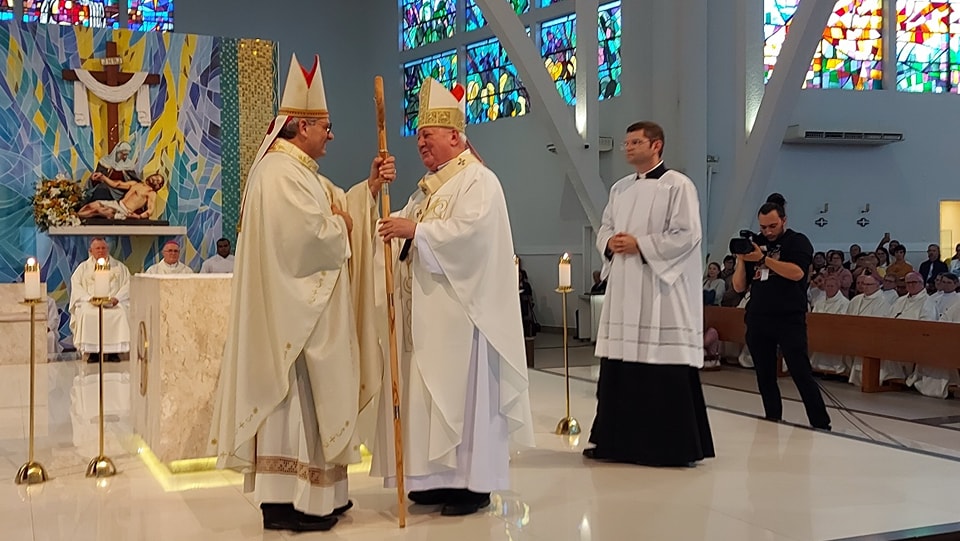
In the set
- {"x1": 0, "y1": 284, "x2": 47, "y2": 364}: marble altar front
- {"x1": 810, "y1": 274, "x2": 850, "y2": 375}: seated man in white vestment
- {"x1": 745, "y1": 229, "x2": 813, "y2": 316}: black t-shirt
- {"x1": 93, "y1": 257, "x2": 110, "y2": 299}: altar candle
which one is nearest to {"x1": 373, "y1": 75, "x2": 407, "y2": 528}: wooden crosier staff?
{"x1": 93, "y1": 257, "x2": 110, "y2": 299}: altar candle

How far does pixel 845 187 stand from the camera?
14438mm

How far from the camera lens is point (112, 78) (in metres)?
12.3

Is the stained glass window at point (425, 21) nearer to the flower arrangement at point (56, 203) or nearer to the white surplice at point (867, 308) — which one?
the flower arrangement at point (56, 203)

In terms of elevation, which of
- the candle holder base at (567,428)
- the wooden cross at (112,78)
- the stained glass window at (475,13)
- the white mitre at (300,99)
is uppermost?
the stained glass window at (475,13)

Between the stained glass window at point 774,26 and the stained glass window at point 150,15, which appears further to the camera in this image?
the stained glass window at point 150,15

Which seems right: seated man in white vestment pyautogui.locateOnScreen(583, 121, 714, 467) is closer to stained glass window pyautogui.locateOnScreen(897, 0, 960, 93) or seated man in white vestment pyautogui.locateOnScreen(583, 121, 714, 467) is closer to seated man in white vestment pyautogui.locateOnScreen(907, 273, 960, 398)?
seated man in white vestment pyautogui.locateOnScreen(907, 273, 960, 398)

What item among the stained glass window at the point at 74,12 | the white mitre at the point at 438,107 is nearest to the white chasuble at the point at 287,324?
the white mitre at the point at 438,107

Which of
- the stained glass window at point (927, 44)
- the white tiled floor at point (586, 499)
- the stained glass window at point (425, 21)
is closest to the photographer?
the white tiled floor at point (586, 499)

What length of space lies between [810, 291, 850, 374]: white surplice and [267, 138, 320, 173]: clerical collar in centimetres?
673

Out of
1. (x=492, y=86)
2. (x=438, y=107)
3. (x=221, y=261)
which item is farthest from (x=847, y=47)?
(x=438, y=107)

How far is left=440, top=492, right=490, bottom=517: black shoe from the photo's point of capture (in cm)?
402

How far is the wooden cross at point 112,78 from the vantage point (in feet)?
40.3

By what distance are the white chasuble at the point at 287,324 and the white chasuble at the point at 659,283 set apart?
1729 mm

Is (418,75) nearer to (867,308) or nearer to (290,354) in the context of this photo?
(867,308)
